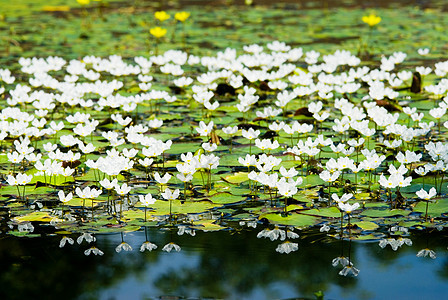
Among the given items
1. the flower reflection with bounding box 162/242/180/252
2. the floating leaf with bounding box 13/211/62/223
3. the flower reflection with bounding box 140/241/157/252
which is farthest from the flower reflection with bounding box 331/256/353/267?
the floating leaf with bounding box 13/211/62/223

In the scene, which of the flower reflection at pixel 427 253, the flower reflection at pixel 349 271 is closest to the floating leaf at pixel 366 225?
the flower reflection at pixel 427 253

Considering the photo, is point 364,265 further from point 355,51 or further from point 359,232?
point 355,51

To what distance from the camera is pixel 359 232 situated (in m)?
3.11

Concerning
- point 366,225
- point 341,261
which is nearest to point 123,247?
point 341,261

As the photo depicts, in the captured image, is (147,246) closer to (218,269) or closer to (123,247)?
(123,247)

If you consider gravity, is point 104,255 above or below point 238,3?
below

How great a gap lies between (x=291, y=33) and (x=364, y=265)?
23.7 feet

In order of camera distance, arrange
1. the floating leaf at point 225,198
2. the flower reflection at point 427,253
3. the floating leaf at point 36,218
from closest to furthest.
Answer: the flower reflection at point 427,253 < the floating leaf at point 36,218 < the floating leaf at point 225,198

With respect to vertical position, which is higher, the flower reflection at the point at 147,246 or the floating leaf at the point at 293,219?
the floating leaf at the point at 293,219

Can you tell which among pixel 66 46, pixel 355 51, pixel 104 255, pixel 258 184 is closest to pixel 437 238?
pixel 258 184

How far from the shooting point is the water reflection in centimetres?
259

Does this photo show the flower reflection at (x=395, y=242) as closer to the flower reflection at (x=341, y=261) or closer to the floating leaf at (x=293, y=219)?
the flower reflection at (x=341, y=261)

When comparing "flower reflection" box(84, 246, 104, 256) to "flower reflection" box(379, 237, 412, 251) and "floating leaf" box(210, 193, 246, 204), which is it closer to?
"floating leaf" box(210, 193, 246, 204)

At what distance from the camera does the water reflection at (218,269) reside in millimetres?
2594
